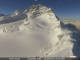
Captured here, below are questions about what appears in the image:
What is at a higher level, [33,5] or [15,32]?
[33,5]

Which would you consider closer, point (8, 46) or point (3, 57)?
point (3, 57)

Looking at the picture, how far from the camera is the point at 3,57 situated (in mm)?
9648

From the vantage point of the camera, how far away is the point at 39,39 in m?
12.3

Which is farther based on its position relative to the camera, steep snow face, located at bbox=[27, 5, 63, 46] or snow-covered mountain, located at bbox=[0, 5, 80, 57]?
steep snow face, located at bbox=[27, 5, 63, 46]

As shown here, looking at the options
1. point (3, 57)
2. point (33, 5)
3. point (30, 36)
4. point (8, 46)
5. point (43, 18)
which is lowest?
point (3, 57)

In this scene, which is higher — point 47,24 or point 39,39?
point 47,24

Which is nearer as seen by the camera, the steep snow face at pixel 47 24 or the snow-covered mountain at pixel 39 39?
the snow-covered mountain at pixel 39 39

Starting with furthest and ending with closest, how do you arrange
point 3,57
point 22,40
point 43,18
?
point 43,18, point 22,40, point 3,57

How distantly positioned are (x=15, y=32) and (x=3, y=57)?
181 inches

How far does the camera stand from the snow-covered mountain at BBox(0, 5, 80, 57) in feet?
33.2

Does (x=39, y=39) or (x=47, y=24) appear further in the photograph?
(x=47, y=24)

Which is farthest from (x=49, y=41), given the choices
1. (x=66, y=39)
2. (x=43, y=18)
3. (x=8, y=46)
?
(x=43, y=18)

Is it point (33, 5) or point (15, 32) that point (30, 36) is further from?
point (33, 5)

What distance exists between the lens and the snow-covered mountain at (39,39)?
33.2 feet
